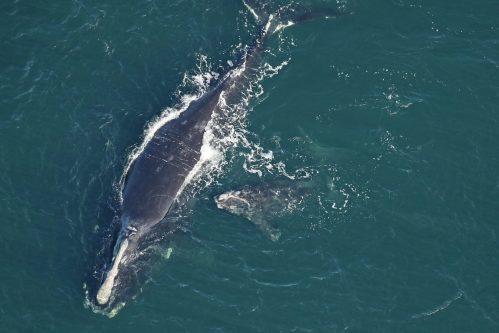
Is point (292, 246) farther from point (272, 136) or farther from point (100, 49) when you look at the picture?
point (100, 49)

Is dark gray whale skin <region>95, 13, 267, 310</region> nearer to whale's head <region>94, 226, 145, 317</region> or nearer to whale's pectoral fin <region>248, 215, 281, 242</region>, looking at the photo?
whale's head <region>94, 226, 145, 317</region>

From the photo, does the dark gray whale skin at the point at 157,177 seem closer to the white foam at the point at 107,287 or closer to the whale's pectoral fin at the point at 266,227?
the white foam at the point at 107,287

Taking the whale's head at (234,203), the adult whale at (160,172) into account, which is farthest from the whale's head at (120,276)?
the whale's head at (234,203)

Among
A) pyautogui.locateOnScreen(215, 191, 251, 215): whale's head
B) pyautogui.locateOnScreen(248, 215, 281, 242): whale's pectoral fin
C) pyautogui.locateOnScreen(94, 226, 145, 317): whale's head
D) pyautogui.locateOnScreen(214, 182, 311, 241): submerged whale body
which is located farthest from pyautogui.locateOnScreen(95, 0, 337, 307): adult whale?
pyautogui.locateOnScreen(248, 215, 281, 242): whale's pectoral fin

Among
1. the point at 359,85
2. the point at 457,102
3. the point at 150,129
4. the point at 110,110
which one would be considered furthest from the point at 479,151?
the point at 110,110

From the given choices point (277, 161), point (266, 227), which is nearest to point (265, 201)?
point (266, 227)

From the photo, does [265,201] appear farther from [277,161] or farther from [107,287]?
[107,287]

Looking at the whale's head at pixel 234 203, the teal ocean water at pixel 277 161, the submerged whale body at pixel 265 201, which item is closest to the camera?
the teal ocean water at pixel 277 161
